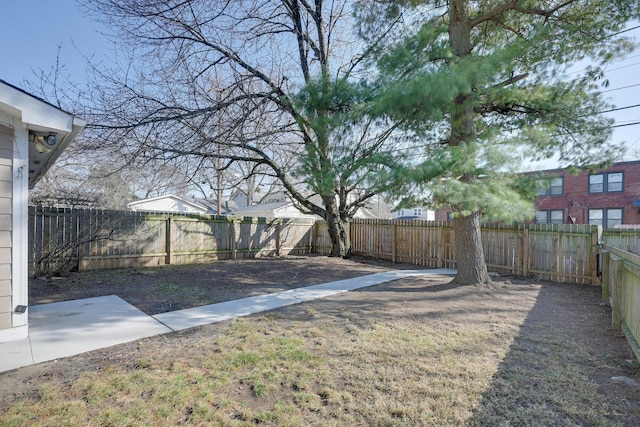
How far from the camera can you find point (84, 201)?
29.5 feet

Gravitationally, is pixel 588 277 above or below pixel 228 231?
below

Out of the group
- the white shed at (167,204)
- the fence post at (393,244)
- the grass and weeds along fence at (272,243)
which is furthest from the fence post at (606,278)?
the white shed at (167,204)

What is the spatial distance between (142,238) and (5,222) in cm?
618

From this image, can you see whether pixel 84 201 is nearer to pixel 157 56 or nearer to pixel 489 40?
pixel 157 56

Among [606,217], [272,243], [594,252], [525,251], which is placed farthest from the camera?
[606,217]

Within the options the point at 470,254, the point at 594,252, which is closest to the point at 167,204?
the point at 470,254

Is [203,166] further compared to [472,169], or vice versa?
Answer: [203,166]

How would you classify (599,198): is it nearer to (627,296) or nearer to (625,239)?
(625,239)

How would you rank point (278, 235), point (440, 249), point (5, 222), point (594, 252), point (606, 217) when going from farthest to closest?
point (606, 217) < point (278, 235) < point (440, 249) < point (594, 252) < point (5, 222)

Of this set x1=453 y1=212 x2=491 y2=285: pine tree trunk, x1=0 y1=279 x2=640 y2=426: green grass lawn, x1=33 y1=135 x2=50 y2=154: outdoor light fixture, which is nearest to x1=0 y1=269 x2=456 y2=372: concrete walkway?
x1=0 y1=279 x2=640 y2=426: green grass lawn

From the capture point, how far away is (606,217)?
19453 mm

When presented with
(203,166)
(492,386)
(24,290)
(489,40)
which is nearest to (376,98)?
(489,40)

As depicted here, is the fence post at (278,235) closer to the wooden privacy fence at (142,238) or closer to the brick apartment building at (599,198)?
the wooden privacy fence at (142,238)

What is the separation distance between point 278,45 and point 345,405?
33.8 ft
